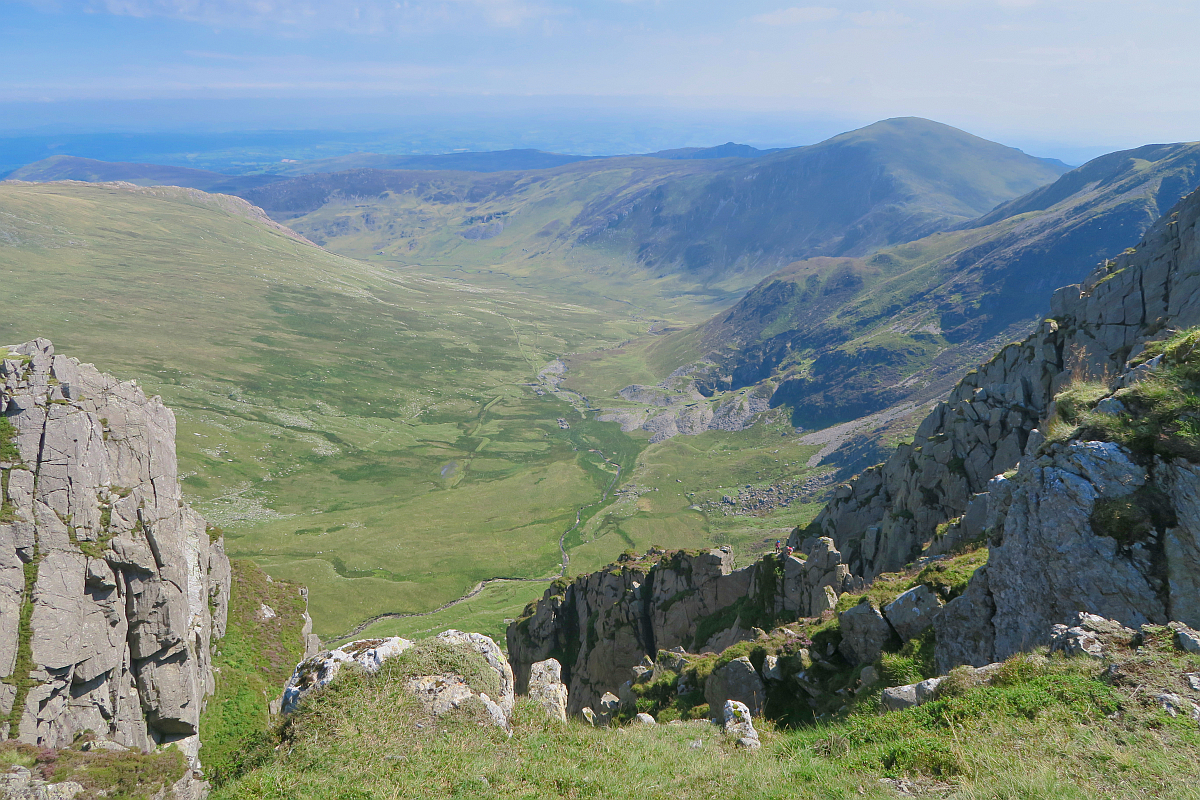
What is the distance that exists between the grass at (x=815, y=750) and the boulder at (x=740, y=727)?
64cm

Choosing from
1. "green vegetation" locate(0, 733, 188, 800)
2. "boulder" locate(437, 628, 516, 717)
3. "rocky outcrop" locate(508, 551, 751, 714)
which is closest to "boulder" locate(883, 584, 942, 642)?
"boulder" locate(437, 628, 516, 717)

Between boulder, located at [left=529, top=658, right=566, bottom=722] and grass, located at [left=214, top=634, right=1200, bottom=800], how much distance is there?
210 cm

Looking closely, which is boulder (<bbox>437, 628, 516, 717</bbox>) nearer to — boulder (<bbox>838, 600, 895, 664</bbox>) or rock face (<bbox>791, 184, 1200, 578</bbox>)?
boulder (<bbox>838, 600, 895, 664</bbox>)

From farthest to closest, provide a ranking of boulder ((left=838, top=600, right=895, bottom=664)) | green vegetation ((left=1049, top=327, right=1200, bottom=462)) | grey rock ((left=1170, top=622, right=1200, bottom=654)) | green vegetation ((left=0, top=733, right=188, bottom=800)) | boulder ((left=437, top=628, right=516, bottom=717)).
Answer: green vegetation ((left=0, top=733, right=188, bottom=800)) < boulder ((left=838, top=600, right=895, bottom=664)) < boulder ((left=437, top=628, right=516, bottom=717)) < green vegetation ((left=1049, top=327, right=1200, bottom=462)) < grey rock ((left=1170, top=622, right=1200, bottom=654))

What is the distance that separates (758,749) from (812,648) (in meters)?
10.3

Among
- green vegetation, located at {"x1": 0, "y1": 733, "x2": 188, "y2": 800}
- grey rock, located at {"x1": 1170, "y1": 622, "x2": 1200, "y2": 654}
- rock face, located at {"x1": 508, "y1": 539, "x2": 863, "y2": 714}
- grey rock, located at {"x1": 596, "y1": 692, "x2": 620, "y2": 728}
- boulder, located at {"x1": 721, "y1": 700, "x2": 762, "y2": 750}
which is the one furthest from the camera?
rock face, located at {"x1": 508, "y1": 539, "x2": 863, "y2": 714}

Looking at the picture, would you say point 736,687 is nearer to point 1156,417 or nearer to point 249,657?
point 1156,417

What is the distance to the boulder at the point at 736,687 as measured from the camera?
27.8 metres

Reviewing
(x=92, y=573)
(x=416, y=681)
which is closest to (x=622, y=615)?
(x=416, y=681)

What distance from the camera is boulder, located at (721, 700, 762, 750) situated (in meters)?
20.2

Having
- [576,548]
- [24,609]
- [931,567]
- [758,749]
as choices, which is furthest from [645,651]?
[576,548]

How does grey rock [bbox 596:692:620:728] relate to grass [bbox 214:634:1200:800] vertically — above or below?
below

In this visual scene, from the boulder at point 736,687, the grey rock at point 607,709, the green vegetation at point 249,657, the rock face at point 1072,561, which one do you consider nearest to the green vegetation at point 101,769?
the green vegetation at point 249,657

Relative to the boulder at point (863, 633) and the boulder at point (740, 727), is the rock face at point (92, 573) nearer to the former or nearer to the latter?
the boulder at point (740, 727)
